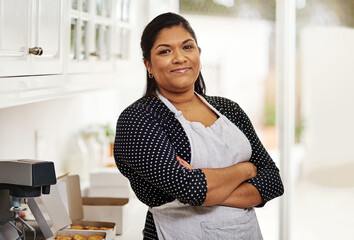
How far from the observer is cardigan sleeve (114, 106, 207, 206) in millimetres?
1477

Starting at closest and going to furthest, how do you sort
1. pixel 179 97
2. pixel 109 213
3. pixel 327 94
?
pixel 179 97
pixel 109 213
pixel 327 94

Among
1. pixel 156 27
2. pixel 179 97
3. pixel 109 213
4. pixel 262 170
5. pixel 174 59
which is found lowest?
pixel 109 213

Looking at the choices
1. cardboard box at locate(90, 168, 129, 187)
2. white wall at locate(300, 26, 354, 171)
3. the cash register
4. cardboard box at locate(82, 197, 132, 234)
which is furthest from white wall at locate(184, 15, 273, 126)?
the cash register

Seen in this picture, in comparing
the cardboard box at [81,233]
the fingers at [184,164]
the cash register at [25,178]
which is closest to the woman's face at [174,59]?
the fingers at [184,164]

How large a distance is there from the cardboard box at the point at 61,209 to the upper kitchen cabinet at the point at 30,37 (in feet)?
1.37

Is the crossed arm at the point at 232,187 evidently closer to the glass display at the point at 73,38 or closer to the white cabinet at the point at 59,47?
the white cabinet at the point at 59,47

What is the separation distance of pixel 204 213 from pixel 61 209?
0.52 meters

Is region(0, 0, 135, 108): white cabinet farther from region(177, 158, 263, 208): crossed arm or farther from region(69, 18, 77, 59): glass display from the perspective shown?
region(177, 158, 263, 208): crossed arm

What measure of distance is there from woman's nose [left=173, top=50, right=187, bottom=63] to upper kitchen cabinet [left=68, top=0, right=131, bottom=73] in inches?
17.2

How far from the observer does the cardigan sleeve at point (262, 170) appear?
1660 millimetres

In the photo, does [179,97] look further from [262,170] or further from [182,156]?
[262,170]

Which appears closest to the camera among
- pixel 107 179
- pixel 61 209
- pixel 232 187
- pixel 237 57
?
pixel 232 187

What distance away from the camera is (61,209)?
5.92 feet

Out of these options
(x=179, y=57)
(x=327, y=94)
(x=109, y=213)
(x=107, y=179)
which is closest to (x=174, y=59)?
(x=179, y=57)
